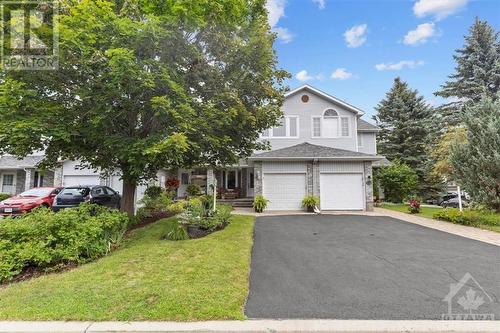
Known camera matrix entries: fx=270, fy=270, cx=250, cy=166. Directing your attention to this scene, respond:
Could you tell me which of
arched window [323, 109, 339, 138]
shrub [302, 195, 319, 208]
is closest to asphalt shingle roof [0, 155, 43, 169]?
shrub [302, 195, 319, 208]

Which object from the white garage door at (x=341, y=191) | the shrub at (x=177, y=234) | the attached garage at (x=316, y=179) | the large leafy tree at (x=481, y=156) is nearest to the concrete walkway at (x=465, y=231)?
the large leafy tree at (x=481, y=156)

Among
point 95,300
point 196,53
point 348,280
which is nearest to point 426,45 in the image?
point 196,53

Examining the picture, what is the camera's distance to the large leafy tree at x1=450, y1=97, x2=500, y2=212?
11.5 meters

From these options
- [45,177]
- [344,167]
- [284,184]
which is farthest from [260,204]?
[45,177]

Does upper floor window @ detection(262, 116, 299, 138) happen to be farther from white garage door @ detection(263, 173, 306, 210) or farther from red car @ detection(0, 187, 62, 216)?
red car @ detection(0, 187, 62, 216)

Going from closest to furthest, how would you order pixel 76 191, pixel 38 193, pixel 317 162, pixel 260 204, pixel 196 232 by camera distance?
pixel 196 232 → pixel 76 191 → pixel 38 193 → pixel 260 204 → pixel 317 162

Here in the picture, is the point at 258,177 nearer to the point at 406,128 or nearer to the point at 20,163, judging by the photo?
the point at 406,128

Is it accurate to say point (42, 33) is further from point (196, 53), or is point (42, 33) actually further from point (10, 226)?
point (10, 226)

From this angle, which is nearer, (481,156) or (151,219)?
(481,156)

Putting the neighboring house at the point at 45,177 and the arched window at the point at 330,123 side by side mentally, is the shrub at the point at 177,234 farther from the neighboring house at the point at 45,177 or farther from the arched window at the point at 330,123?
the arched window at the point at 330,123

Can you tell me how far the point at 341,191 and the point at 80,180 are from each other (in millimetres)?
18645

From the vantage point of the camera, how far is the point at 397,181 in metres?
22.1

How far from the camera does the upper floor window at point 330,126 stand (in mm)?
19406

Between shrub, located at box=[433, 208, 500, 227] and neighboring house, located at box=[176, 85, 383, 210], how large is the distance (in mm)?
4276
